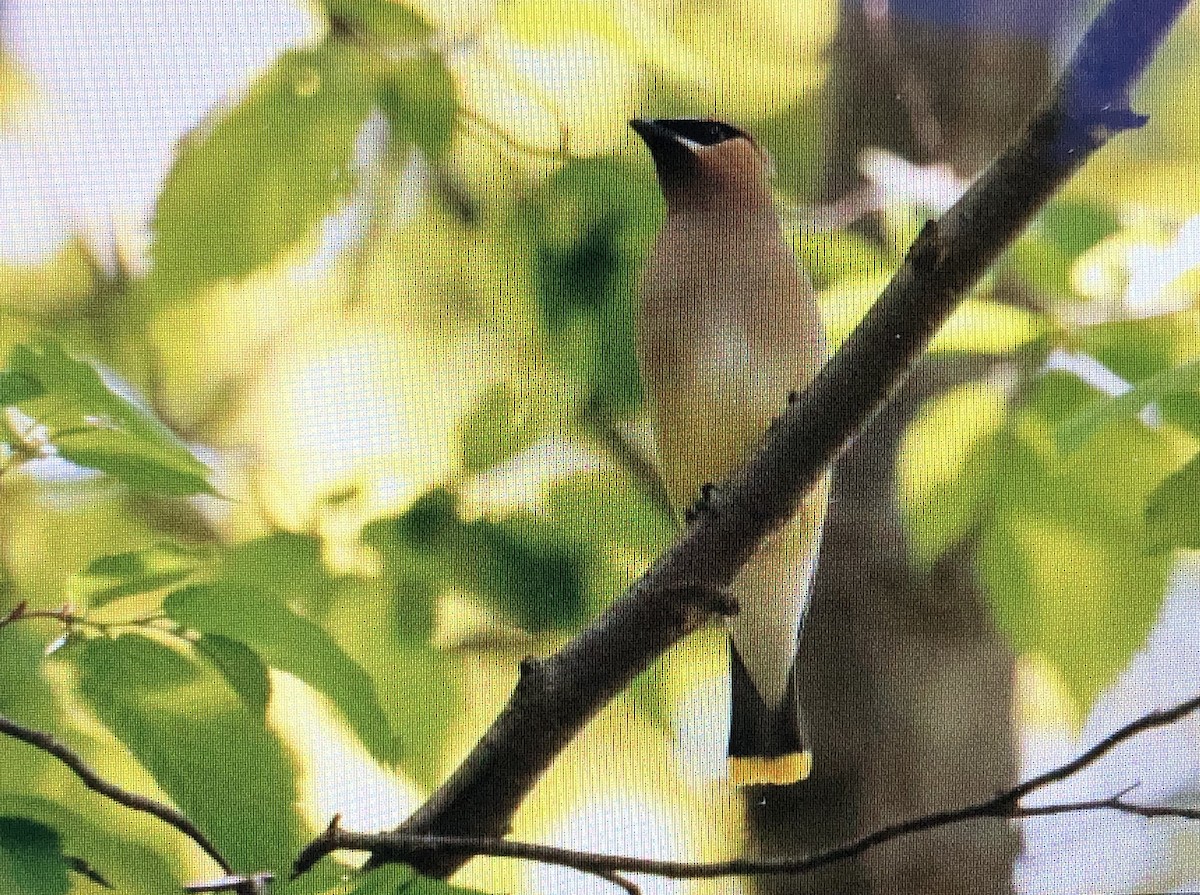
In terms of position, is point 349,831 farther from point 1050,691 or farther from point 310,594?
point 1050,691

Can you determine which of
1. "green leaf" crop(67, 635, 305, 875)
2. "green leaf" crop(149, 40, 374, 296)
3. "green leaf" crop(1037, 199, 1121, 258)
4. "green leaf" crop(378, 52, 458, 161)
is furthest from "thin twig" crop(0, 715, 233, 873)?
"green leaf" crop(1037, 199, 1121, 258)

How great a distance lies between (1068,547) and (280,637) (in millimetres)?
365

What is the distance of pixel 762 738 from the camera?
555 mm

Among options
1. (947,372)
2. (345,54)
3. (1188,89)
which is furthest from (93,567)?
(1188,89)

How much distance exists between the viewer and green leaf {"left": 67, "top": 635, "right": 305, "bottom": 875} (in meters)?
0.47

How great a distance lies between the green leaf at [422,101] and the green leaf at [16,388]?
229 mm

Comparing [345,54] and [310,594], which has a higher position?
[345,54]

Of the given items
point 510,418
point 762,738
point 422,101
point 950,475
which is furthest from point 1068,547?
point 422,101

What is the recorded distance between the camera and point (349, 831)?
0.54m

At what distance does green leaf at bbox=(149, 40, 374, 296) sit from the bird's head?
147mm

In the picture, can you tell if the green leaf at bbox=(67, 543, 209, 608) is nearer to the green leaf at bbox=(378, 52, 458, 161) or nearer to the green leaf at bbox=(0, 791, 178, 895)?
the green leaf at bbox=(0, 791, 178, 895)

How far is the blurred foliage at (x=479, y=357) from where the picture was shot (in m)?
0.57

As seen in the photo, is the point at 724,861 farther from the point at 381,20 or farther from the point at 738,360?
the point at 381,20

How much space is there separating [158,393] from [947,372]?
0.38 meters
